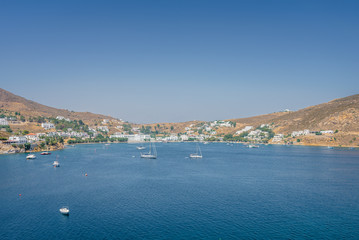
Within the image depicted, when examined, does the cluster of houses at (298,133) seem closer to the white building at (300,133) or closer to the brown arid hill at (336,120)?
the white building at (300,133)

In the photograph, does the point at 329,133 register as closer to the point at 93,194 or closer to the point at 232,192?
the point at 232,192

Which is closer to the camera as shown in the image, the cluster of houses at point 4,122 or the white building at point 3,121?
the cluster of houses at point 4,122

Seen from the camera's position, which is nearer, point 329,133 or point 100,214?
point 100,214

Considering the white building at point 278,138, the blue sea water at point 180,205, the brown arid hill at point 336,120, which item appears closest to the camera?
the blue sea water at point 180,205

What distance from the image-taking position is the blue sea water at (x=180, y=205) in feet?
106

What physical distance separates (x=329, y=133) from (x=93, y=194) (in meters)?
161

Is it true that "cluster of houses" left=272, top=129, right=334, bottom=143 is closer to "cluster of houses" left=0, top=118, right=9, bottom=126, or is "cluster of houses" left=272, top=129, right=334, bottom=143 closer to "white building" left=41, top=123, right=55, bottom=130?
"white building" left=41, top=123, right=55, bottom=130

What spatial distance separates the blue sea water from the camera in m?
32.3

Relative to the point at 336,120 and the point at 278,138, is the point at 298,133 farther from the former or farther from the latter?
the point at 336,120

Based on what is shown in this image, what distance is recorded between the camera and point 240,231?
106 ft

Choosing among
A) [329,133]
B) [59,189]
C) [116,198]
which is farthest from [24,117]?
[329,133]

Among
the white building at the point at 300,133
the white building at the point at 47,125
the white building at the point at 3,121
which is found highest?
the white building at the point at 3,121

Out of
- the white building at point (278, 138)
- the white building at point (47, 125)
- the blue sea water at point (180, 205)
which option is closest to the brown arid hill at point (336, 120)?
the white building at point (278, 138)

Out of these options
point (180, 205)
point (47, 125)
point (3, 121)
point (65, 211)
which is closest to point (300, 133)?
point (180, 205)
